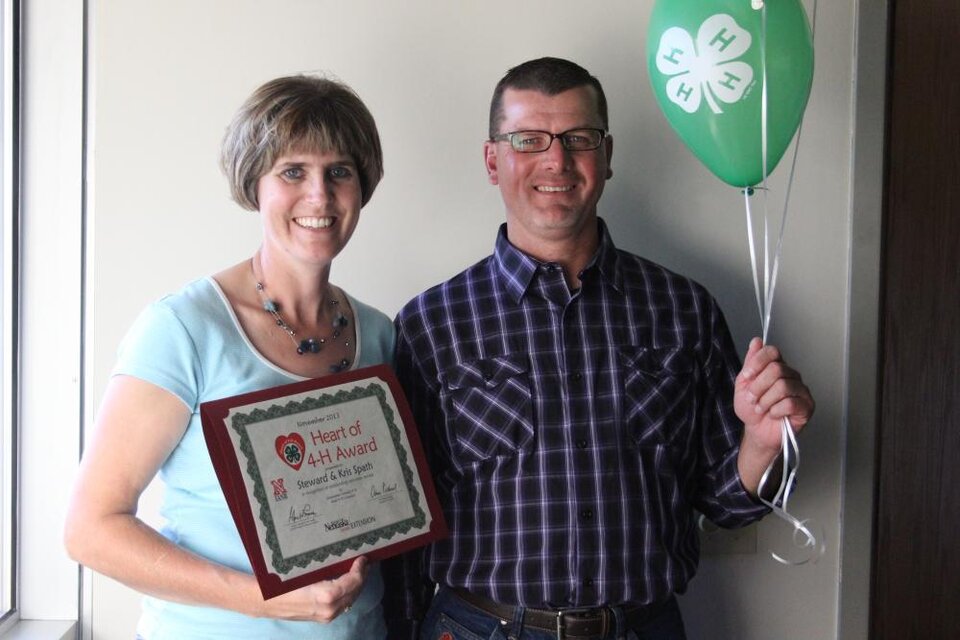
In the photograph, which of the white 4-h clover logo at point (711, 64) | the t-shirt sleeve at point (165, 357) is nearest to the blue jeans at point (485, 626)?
the t-shirt sleeve at point (165, 357)

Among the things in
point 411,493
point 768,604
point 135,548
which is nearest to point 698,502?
point 768,604

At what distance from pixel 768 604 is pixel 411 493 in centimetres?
102

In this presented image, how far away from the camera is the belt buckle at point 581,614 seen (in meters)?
1.43

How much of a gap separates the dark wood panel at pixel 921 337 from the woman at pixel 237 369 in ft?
3.12

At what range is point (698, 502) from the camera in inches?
64.9

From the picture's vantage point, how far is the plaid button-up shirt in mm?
1478

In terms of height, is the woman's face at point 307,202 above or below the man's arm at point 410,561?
above

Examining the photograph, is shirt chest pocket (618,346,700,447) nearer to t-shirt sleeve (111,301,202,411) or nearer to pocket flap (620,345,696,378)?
pocket flap (620,345,696,378)

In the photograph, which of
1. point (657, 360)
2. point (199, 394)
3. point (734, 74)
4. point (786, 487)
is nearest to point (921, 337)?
point (786, 487)

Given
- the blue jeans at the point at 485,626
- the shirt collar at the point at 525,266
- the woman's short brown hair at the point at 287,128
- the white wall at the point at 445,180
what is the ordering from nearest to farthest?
the woman's short brown hair at the point at 287,128 < the blue jeans at the point at 485,626 < the shirt collar at the point at 525,266 < the white wall at the point at 445,180

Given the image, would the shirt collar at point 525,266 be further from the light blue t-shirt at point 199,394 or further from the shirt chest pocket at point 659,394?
the light blue t-shirt at point 199,394
